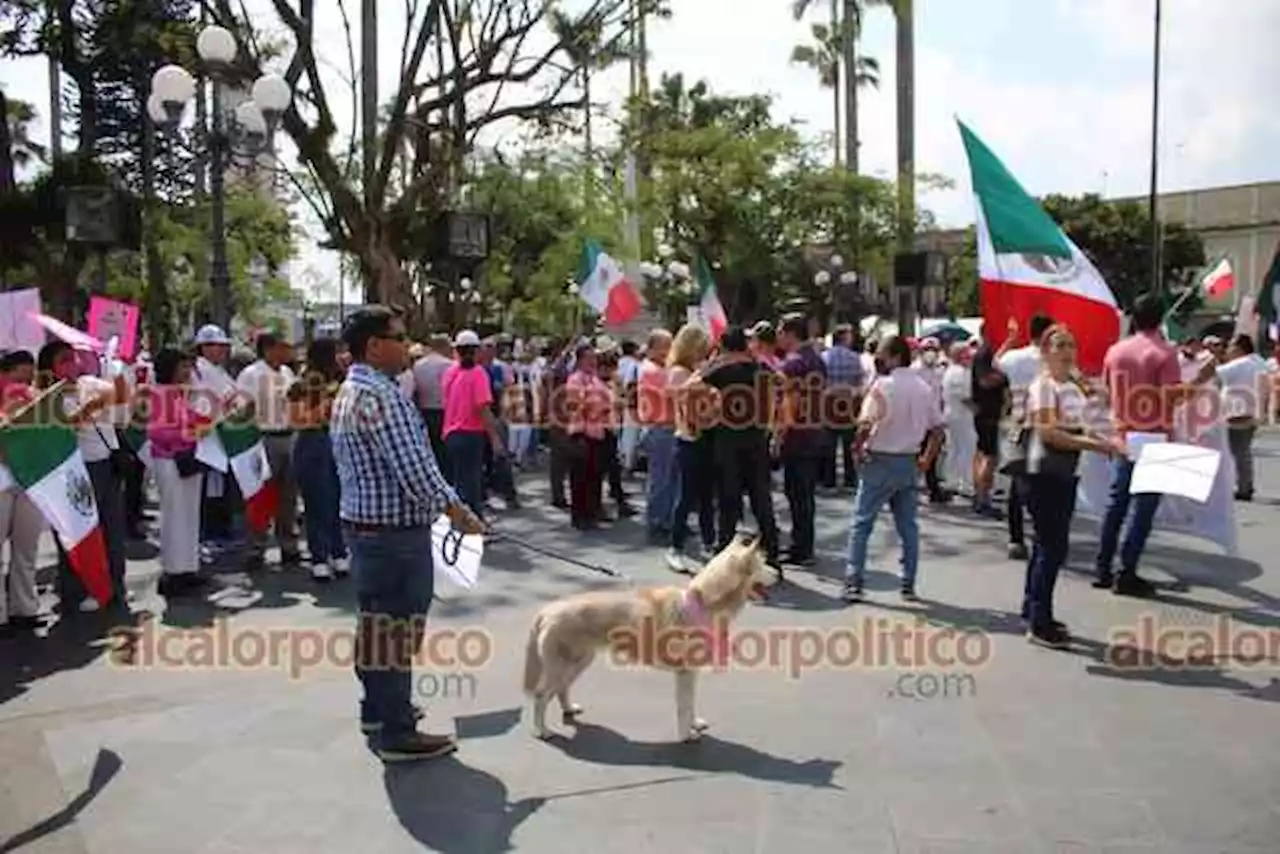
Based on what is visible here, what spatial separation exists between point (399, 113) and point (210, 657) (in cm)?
1078

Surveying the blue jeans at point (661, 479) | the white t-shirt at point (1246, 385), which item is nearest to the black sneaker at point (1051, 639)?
the blue jeans at point (661, 479)

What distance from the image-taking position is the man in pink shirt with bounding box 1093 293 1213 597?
295 inches

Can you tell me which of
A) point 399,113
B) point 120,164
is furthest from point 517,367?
point 120,164

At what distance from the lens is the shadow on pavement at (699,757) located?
4.69m

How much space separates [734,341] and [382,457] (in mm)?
3993

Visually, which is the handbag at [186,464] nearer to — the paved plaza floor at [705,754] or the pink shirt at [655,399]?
the paved plaza floor at [705,754]

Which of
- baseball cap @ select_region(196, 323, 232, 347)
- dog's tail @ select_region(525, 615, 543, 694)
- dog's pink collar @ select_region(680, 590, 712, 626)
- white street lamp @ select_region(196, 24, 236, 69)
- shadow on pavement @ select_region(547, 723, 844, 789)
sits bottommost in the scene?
shadow on pavement @ select_region(547, 723, 844, 789)

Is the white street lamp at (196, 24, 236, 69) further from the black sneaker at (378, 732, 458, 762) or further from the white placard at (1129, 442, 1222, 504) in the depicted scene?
the white placard at (1129, 442, 1222, 504)

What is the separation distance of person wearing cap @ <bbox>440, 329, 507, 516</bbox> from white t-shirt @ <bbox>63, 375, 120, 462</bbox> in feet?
9.04

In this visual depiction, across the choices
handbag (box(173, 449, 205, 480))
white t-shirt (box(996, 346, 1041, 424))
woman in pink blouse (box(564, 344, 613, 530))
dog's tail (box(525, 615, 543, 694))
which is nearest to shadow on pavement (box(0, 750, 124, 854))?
dog's tail (box(525, 615, 543, 694))

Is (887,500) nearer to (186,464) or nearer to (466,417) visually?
(466,417)

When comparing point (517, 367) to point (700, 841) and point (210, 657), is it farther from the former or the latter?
point (700, 841)

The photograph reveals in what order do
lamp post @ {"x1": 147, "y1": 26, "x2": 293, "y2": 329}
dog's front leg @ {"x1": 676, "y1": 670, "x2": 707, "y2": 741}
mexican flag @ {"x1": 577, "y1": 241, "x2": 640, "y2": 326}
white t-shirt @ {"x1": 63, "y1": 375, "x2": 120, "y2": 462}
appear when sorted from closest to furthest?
dog's front leg @ {"x1": 676, "y1": 670, "x2": 707, "y2": 741} < white t-shirt @ {"x1": 63, "y1": 375, "x2": 120, "y2": 462} < lamp post @ {"x1": 147, "y1": 26, "x2": 293, "y2": 329} < mexican flag @ {"x1": 577, "y1": 241, "x2": 640, "y2": 326}

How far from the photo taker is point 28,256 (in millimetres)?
23078
